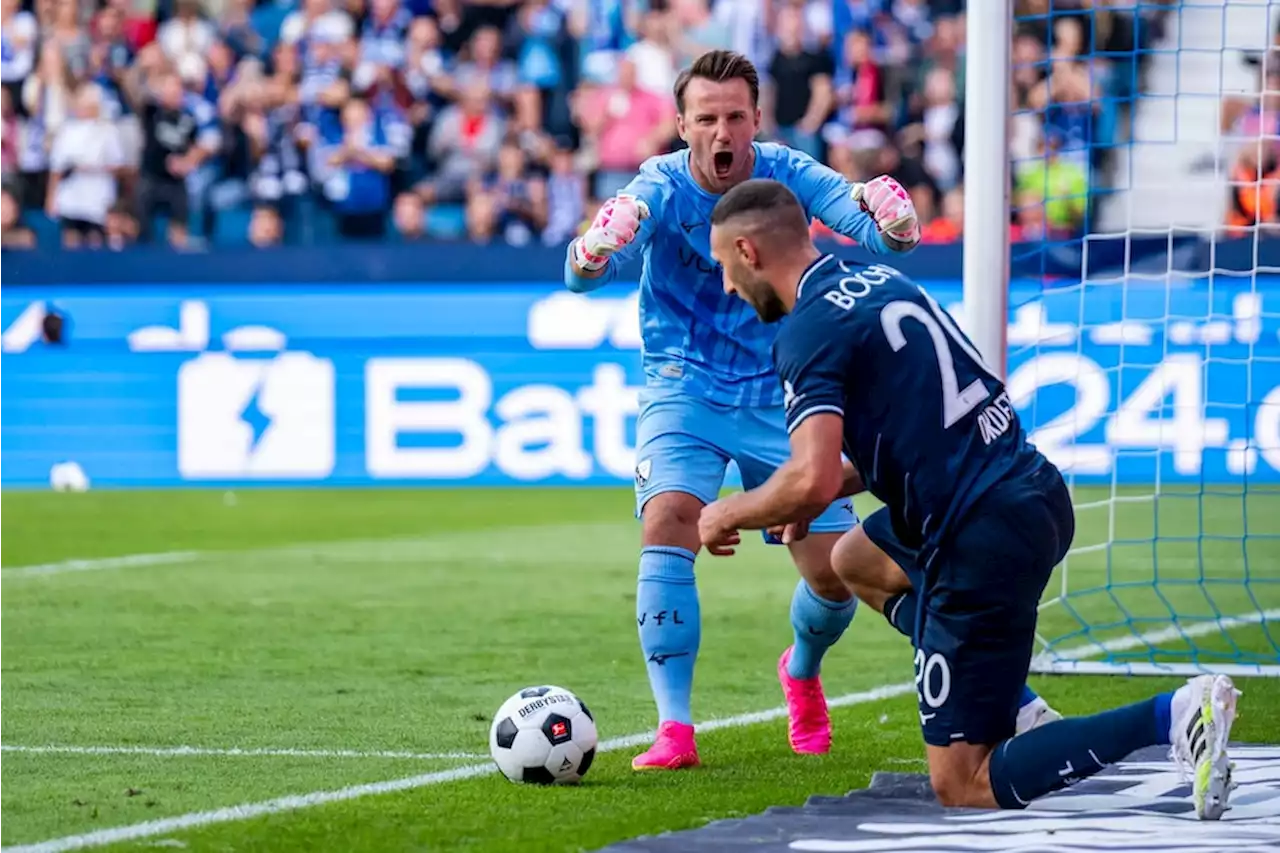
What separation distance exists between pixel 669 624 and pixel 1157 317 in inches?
390

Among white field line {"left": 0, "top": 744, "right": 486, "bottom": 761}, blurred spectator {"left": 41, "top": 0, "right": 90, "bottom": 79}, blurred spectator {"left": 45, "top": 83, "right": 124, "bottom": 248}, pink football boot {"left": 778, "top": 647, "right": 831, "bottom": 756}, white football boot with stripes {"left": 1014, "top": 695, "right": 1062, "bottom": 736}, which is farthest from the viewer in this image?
blurred spectator {"left": 41, "top": 0, "right": 90, "bottom": 79}

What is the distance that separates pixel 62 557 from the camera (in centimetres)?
1216

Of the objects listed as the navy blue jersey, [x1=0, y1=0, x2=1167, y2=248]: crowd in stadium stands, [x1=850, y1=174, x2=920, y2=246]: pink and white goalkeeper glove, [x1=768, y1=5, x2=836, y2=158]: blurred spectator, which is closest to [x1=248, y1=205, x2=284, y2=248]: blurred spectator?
[x1=0, y1=0, x2=1167, y2=248]: crowd in stadium stands

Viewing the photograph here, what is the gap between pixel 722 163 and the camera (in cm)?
623

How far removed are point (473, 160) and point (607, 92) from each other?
4.46 ft

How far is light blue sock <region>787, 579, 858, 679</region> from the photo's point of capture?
6.37 metres

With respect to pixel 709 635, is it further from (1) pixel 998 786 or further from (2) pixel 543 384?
(2) pixel 543 384

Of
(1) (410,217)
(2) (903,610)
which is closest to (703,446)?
(2) (903,610)

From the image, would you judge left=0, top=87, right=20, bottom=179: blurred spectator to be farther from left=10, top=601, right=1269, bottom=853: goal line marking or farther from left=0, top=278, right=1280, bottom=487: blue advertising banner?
left=10, top=601, right=1269, bottom=853: goal line marking

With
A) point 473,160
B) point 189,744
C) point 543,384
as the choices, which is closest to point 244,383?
point 543,384

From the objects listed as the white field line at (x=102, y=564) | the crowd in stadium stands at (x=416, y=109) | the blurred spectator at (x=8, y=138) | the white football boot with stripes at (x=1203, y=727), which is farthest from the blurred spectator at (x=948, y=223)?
the white football boot with stripes at (x=1203, y=727)

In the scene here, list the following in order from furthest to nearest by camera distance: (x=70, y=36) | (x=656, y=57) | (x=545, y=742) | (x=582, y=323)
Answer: (x=70, y=36) < (x=656, y=57) < (x=582, y=323) < (x=545, y=742)

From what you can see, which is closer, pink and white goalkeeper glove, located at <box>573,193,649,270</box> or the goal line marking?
the goal line marking

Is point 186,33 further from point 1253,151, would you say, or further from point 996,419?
point 996,419
